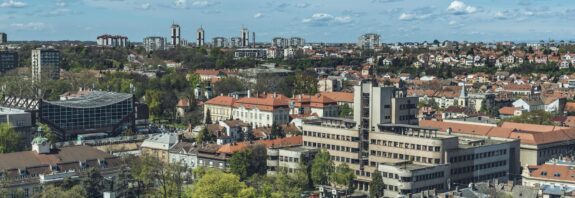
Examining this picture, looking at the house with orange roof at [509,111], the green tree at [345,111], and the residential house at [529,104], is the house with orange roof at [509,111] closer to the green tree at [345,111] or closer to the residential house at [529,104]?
the residential house at [529,104]

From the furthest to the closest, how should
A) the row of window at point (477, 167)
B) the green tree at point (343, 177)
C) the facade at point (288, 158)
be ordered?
1. the facade at point (288, 158)
2. the row of window at point (477, 167)
3. the green tree at point (343, 177)

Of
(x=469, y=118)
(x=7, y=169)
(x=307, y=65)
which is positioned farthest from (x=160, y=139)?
(x=307, y=65)

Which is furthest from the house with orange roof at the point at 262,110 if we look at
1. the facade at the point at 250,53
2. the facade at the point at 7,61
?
the facade at the point at 250,53

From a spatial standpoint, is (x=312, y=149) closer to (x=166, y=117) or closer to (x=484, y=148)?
(x=484, y=148)

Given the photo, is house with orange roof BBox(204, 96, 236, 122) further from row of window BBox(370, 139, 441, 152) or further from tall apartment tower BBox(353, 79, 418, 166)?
row of window BBox(370, 139, 441, 152)

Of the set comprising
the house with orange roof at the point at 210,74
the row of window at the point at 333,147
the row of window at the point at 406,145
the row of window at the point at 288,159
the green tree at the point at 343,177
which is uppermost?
the house with orange roof at the point at 210,74

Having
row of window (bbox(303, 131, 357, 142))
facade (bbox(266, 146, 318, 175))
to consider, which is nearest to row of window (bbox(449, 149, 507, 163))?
row of window (bbox(303, 131, 357, 142))

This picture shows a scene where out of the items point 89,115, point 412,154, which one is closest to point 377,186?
point 412,154

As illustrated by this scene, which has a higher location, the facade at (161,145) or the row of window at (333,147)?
the row of window at (333,147)
